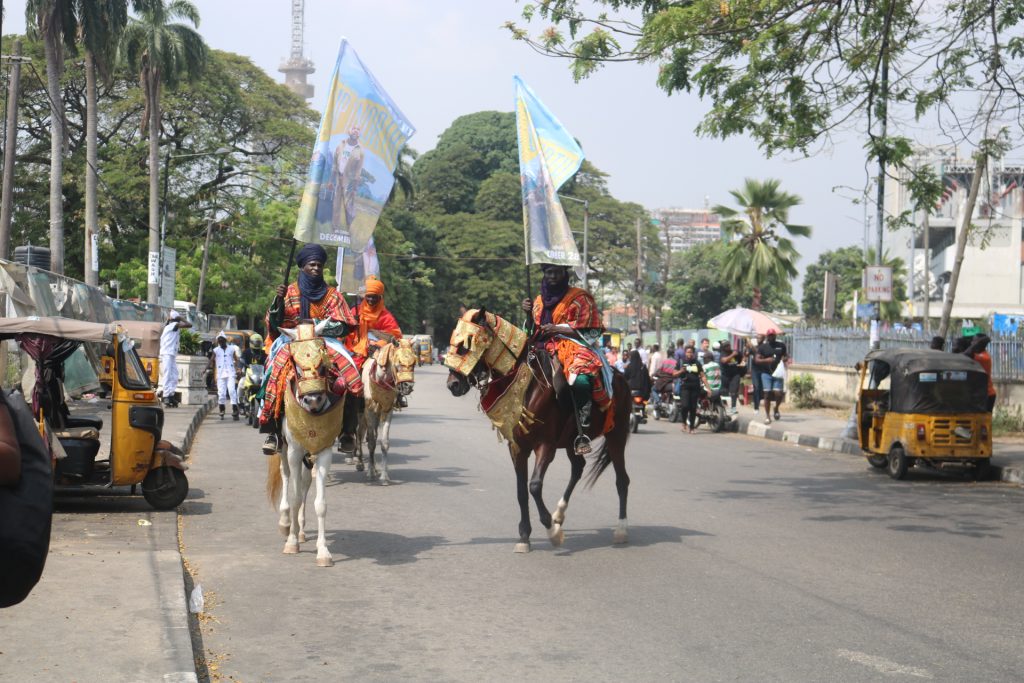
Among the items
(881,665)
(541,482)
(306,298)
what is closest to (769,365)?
(541,482)

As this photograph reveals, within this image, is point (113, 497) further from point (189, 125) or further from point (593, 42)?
point (189, 125)

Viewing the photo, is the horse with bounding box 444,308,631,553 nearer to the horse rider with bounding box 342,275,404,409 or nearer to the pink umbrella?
the horse rider with bounding box 342,275,404,409

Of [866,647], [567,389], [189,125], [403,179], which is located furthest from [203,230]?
[866,647]

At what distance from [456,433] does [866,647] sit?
15.3 m

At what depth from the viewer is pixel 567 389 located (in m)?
9.52

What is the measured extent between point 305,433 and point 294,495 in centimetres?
59

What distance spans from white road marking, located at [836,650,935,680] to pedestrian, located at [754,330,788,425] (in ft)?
61.2

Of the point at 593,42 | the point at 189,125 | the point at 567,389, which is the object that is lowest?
the point at 567,389

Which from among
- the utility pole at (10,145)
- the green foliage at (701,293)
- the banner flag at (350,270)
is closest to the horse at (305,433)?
the banner flag at (350,270)

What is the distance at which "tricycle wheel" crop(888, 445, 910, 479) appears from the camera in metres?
14.8

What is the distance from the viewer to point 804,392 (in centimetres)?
2992

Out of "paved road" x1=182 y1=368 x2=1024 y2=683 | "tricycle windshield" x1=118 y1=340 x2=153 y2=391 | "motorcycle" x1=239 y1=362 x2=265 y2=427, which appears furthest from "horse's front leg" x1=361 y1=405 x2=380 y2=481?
"motorcycle" x1=239 y1=362 x2=265 y2=427

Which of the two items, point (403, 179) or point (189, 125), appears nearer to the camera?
point (189, 125)

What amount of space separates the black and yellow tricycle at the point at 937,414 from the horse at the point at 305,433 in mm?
8630
